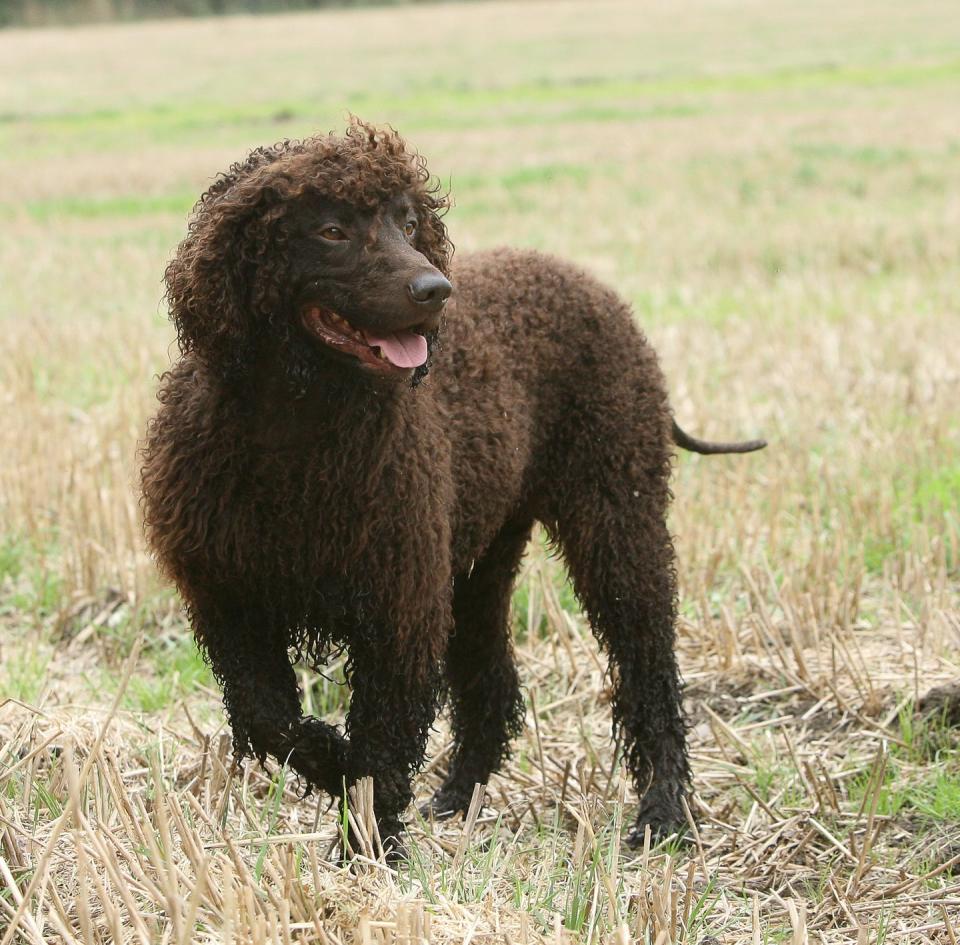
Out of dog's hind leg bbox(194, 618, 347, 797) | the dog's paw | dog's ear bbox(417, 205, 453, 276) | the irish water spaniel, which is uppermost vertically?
dog's ear bbox(417, 205, 453, 276)

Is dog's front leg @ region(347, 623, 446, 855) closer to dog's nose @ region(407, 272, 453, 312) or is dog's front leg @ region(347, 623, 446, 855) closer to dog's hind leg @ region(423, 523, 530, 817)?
dog's nose @ region(407, 272, 453, 312)

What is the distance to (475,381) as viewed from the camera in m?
4.48

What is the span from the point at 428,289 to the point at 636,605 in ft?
5.95

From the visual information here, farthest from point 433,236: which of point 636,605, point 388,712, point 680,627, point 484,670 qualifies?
point 680,627

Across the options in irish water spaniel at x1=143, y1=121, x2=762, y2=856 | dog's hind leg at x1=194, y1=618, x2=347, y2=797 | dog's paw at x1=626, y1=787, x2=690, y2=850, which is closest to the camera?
irish water spaniel at x1=143, y1=121, x2=762, y2=856

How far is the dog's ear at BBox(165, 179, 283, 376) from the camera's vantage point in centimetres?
374

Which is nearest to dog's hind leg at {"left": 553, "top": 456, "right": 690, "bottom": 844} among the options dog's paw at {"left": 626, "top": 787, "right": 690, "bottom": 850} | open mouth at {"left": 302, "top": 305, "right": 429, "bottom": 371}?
dog's paw at {"left": 626, "top": 787, "right": 690, "bottom": 850}

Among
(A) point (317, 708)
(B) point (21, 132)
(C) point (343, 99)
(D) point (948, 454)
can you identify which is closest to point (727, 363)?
(D) point (948, 454)

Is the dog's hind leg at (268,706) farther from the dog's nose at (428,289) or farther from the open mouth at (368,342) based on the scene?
the dog's nose at (428,289)

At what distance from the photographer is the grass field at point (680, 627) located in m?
3.49

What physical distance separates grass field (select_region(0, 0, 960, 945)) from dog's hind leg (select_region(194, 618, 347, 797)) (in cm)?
18

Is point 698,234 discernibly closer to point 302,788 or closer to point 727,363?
point 727,363

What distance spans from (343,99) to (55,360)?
2462 cm

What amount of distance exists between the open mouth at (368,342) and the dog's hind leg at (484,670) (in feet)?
5.24
